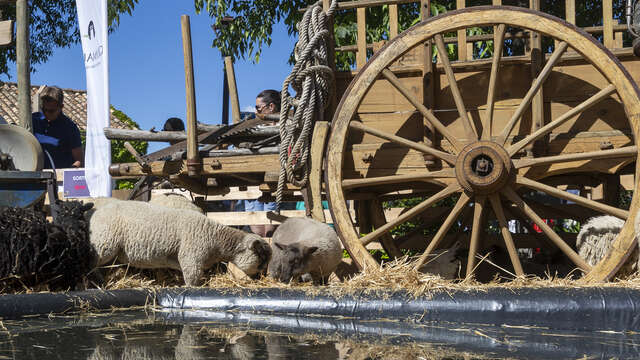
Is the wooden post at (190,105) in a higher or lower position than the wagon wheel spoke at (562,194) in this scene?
higher

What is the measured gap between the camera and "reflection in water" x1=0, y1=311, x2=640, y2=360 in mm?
2490

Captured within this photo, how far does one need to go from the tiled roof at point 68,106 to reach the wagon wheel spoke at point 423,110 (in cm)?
2054

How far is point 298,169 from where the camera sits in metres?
4.60

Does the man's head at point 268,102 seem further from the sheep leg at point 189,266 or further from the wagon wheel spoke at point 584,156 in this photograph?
the wagon wheel spoke at point 584,156

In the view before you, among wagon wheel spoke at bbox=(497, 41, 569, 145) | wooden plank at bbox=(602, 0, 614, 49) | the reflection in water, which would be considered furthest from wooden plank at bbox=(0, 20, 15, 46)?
wooden plank at bbox=(602, 0, 614, 49)

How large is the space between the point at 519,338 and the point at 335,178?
1.89 m

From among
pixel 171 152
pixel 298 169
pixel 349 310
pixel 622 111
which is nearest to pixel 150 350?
pixel 349 310

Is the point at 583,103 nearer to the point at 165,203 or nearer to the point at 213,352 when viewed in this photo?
the point at 213,352

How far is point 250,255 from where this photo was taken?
4.73m

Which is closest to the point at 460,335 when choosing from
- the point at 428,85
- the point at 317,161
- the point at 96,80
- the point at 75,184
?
the point at 317,161

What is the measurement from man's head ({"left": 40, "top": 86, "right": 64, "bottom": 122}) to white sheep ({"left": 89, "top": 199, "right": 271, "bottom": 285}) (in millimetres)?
3380

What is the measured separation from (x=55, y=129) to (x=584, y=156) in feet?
20.1

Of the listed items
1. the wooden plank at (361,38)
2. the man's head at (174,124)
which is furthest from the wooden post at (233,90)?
the wooden plank at (361,38)

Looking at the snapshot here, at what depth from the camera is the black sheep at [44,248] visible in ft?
12.7
